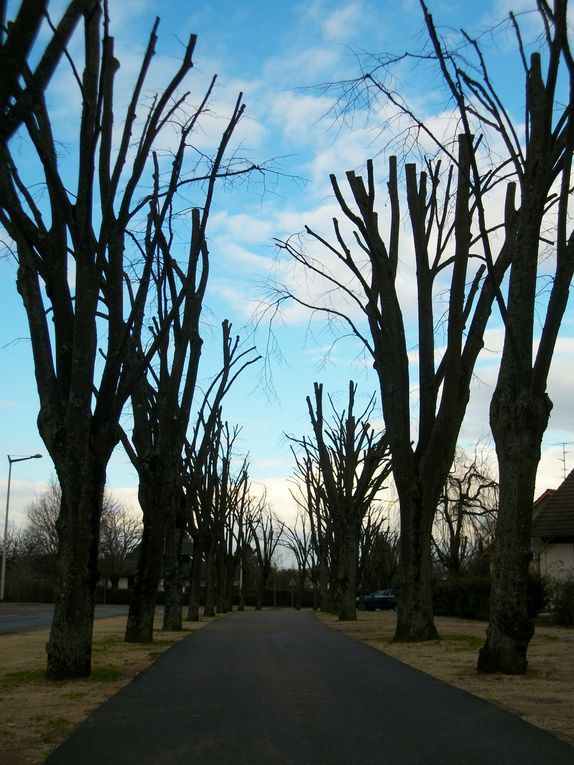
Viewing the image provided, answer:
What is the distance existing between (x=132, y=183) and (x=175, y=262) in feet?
26.0

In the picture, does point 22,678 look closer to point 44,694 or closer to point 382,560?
point 44,694

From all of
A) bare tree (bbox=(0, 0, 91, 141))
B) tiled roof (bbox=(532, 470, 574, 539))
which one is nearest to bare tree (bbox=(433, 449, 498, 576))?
tiled roof (bbox=(532, 470, 574, 539))

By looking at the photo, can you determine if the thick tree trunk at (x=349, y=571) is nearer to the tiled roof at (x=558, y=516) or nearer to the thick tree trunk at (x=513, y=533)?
the tiled roof at (x=558, y=516)

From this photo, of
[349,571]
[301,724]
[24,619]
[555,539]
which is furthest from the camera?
[555,539]

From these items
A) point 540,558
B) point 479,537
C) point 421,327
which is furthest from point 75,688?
point 479,537

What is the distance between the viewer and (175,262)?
65.8ft

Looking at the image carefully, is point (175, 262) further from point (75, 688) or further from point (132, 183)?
point (75, 688)

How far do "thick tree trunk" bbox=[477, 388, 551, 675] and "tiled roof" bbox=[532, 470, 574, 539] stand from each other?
23874 mm

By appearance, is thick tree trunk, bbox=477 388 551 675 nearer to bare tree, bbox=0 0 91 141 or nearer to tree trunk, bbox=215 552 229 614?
bare tree, bbox=0 0 91 141

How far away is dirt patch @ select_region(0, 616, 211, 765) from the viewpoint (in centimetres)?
673

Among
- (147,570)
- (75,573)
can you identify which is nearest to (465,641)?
(147,570)

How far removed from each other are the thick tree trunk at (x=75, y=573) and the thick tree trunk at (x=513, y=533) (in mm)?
4989

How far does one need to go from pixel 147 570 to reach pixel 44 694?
25.9 ft

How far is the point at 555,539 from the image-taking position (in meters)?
34.7
